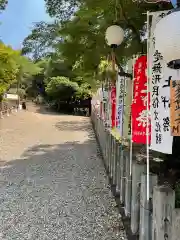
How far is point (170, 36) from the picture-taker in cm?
279

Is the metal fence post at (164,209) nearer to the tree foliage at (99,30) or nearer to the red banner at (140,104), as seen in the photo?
the red banner at (140,104)

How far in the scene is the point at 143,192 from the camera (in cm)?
354

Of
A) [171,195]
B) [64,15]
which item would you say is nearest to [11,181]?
[171,195]

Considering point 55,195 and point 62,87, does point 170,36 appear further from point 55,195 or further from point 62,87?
point 62,87

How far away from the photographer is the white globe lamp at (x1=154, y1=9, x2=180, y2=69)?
2770 millimetres

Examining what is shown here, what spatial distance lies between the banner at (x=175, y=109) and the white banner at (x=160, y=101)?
83mm

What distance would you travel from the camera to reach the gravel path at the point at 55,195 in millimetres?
4688

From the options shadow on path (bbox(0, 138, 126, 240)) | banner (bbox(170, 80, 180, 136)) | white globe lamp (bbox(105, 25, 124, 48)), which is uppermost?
white globe lamp (bbox(105, 25, 124, 48))

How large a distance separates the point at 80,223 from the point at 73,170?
3560 millimetres

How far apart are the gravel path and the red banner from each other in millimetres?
1245

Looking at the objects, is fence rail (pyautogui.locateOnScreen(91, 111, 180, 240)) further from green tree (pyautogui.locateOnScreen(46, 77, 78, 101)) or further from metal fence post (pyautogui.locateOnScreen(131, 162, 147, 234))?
green tree (pyautogui.locateOnScreen(46, 77, 78, 101))

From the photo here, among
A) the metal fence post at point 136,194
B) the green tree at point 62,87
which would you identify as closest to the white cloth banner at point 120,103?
the metal fence post at point 136,194

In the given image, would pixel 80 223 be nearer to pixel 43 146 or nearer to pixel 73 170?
pixel 73 170

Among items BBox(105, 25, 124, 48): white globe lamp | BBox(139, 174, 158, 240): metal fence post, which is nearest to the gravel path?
BBox(139, 174, 158, 240): metal fence post
